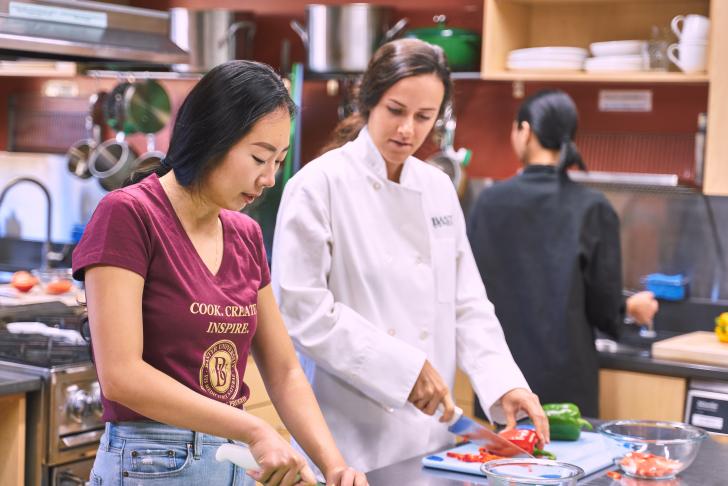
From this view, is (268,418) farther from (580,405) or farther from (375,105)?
(375,105)

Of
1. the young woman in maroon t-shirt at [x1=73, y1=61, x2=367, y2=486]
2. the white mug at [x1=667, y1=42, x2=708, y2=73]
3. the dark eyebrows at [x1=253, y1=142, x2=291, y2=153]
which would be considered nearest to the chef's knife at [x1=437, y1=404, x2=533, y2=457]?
the young woman in maroon t-shirt at [x1=73, y1=61, x2=367, y2=486]

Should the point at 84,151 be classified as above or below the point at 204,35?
below

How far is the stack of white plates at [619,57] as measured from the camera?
3768mm

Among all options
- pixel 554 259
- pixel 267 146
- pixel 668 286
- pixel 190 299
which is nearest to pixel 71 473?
pixel 190 299

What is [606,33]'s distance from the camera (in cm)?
411

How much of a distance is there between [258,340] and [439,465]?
0.41 metres

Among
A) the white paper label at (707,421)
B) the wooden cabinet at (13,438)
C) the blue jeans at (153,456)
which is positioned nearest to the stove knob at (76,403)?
the wooden cabinet at (13,438)

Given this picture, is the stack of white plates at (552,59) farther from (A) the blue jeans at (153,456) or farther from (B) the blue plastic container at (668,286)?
(A) the blue jeans at (153,456)

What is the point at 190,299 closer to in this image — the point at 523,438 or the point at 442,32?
the point at 523,438

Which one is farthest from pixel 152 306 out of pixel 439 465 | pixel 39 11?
pixel 39 11

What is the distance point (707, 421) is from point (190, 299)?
2.23 metres

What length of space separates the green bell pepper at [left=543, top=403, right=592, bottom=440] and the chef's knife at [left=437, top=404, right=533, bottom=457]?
199 millimetres

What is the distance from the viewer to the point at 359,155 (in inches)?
93.2

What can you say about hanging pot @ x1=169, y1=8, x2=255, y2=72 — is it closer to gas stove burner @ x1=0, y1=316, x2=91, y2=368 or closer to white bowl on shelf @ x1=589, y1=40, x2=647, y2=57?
white bowl on shelf @ x1=589, y1=40, x2=647, y2=57
